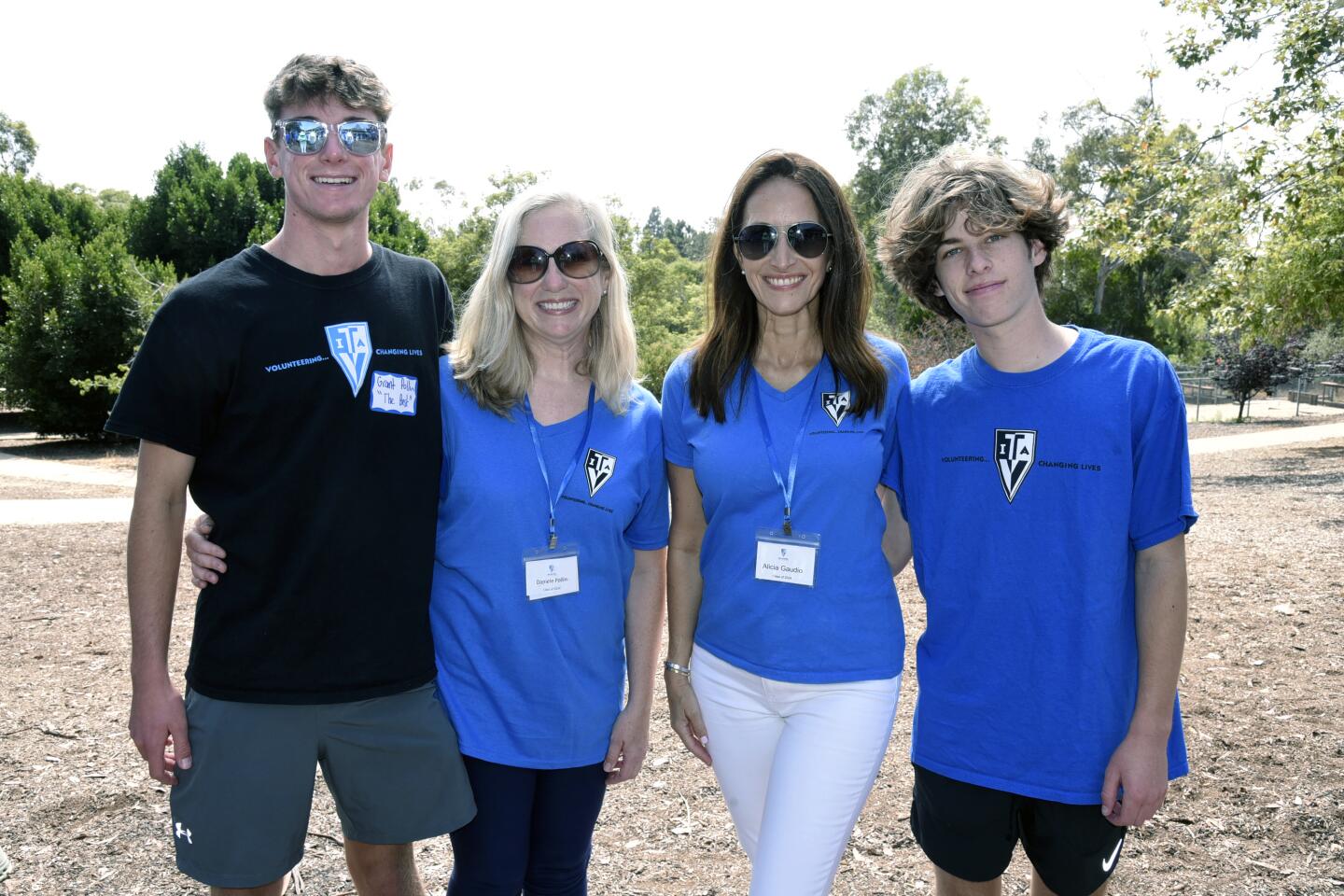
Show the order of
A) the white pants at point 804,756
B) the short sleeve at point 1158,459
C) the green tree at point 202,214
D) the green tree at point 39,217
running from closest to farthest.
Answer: the short sleeve at point 1158,459 < the white pants at point 804,756 < the green tree at point 202,214 < the green tree at point 39,217

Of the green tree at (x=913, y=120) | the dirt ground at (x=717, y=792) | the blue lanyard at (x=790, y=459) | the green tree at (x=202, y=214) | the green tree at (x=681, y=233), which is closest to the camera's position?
the blue lanyard at (x=790, y=459)

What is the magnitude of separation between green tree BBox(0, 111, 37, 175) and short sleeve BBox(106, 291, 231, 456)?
75.3 metres

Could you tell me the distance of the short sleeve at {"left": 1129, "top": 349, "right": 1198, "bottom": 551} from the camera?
2.34 metres

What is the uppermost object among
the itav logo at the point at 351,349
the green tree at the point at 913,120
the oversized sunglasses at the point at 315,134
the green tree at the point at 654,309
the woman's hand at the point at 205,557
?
the green tree at the point at 913,120

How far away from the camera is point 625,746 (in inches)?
108

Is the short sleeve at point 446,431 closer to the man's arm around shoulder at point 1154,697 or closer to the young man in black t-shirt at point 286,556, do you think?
the young man in black t-shirt at point 286,556

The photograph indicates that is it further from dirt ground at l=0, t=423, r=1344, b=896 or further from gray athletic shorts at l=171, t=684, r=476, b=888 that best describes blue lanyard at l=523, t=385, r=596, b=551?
dirt ground at l=0, t=423, r=1344, b=896

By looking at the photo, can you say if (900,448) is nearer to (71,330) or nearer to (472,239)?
(472,239)

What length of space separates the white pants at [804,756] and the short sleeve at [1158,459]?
0.81m

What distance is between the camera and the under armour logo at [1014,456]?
2.46 metres

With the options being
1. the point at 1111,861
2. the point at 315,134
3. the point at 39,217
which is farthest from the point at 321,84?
the point at 39,217

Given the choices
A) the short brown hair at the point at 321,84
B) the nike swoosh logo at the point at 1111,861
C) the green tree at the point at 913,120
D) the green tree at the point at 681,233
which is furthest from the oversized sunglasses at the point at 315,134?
the green tree at the point at 681,233

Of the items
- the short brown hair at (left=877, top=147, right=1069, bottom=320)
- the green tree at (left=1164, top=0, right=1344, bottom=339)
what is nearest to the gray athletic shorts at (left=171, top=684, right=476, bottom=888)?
the short brown hair at (left=877, top=147, right=1069, bottom=320)

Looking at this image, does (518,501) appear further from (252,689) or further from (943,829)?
(943,829)
